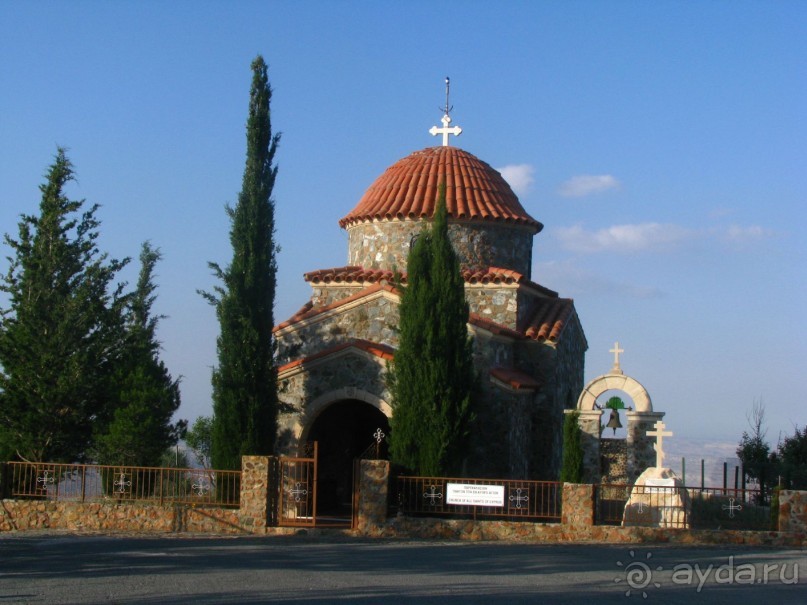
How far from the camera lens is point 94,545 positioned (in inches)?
584

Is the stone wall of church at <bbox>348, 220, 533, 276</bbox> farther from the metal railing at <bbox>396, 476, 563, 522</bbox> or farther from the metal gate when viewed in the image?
the metal railing at <bbox>396, 476, 563, 522</bbox>

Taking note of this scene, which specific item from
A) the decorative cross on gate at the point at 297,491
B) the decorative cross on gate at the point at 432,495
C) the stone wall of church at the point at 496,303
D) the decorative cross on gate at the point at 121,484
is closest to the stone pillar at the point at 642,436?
the stone wall of church at the point at 496,303

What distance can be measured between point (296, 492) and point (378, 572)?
516 centimetres

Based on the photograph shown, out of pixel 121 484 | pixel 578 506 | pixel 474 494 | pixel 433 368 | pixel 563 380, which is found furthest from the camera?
pixel 563 380

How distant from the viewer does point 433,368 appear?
18422 mm

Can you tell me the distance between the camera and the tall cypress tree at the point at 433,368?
59.9 feet

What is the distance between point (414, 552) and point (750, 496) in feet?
20.7

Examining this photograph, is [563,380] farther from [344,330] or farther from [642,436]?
[344,330]

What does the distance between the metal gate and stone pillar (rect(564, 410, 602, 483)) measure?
17.7 feet

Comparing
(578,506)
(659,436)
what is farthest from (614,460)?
(578,506)

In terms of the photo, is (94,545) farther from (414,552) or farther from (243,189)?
(243,189)

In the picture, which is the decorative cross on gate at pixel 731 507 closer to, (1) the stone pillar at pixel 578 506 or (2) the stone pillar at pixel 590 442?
(1) the stone pillar at pixel 578 506

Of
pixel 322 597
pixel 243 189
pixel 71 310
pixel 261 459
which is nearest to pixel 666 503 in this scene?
pixel 261 459

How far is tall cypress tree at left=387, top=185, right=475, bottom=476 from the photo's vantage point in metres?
18.3
